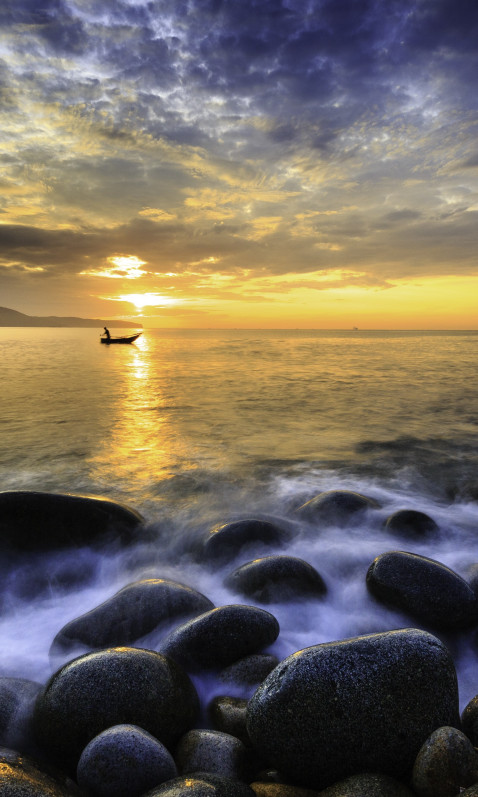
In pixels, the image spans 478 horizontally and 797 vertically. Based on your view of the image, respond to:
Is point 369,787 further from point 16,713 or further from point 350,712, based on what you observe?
point 16,713

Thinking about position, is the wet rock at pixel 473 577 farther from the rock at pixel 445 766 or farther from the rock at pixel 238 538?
the rock at pixel 445 766

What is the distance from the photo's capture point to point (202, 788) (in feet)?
7.27

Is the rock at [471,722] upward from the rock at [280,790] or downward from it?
upward


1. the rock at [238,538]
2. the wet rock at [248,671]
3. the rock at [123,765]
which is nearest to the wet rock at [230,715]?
the wet rock at [248,671]

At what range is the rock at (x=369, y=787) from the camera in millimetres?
2281

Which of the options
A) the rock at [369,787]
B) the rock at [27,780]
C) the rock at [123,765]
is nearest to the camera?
→ the rock at [27,780]

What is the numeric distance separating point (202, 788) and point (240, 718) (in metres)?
0.95

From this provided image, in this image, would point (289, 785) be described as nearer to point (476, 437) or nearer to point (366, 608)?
point (366, 608)

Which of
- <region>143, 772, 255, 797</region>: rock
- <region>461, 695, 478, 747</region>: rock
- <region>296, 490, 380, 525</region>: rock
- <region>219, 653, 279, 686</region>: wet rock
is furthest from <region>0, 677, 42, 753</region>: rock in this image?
<region>296, 490, 380, 525</region>: rock

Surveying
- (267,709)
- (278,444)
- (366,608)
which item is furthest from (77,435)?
(267,709)

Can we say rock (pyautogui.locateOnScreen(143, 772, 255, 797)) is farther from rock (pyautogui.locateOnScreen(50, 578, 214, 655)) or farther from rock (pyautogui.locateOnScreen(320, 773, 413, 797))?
rock (pyautogui.locateOnScreen(50, 578, 214, 655))

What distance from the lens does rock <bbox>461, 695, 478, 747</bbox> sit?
2805 millimetres

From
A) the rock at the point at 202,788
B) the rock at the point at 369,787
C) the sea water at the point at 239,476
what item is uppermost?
the rock at the point at 202,788

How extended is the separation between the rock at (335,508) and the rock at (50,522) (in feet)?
9.48
